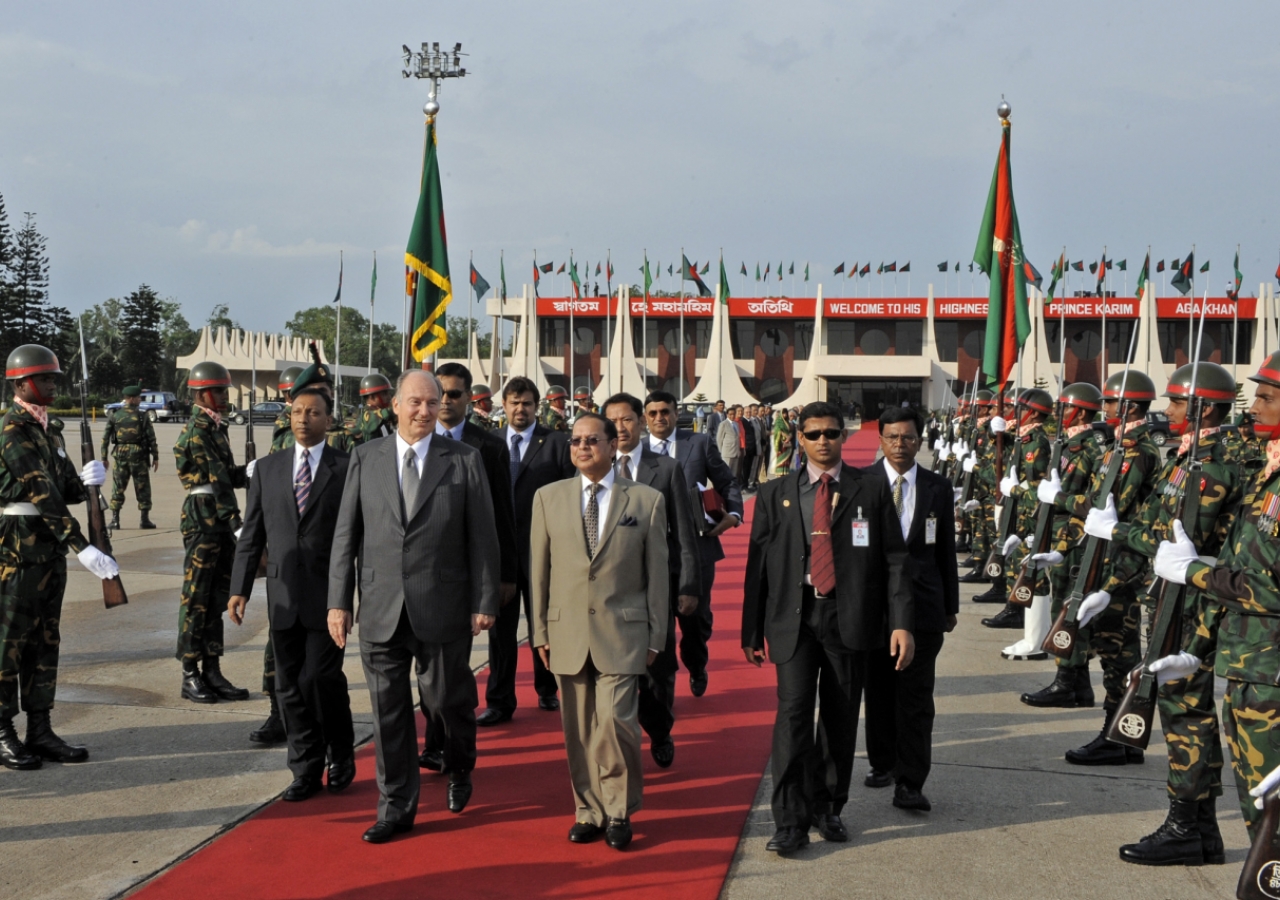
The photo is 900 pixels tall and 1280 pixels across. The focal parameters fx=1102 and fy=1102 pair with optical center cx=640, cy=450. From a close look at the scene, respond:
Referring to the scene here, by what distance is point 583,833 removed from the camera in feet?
15.9

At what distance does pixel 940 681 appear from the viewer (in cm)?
798

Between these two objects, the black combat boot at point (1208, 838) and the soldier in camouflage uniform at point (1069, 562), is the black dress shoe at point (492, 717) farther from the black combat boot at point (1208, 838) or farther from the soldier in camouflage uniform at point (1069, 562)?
the black combat boot at point (1208, 838)


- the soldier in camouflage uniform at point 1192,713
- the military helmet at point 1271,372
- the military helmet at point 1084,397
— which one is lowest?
the soldier in camouflage uniform at point 1192,713

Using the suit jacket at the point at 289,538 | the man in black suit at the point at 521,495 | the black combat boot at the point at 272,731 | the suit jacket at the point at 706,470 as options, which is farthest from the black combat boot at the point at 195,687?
the suit jacket at the point at 706,470

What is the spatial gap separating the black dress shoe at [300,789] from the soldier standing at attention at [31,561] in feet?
4.38

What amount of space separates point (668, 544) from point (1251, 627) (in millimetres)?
2656

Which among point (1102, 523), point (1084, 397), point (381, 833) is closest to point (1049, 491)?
point (1102, 523)

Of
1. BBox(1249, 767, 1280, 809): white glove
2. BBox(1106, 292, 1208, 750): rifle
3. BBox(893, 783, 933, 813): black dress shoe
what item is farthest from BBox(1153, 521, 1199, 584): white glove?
BBox(893, 783, 933, 813): black dress shoe

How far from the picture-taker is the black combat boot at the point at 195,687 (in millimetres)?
6989

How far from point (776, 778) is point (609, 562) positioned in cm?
119

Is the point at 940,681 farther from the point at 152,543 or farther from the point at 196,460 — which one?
the point at 152,543

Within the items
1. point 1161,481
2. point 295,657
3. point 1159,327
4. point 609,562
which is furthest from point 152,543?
point 1159,327

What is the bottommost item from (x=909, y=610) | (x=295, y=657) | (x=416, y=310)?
(x=295, y=657)

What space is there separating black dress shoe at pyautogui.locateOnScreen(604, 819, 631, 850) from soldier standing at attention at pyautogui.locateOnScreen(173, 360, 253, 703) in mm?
3337
